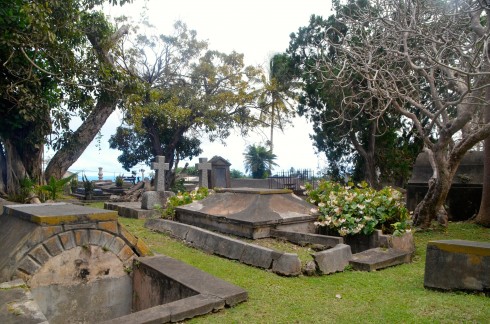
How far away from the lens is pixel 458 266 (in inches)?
167

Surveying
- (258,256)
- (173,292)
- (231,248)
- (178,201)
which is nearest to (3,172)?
(178,201)

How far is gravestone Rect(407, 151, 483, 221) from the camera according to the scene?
10805 mm

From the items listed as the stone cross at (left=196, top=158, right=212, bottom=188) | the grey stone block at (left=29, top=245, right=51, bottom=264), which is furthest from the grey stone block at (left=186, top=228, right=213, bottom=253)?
the stone cross at (left=196, top=158, right=212, bottom=188)

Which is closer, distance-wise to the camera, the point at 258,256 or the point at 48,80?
the point at 258,256

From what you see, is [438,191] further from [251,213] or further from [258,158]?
[258,158]

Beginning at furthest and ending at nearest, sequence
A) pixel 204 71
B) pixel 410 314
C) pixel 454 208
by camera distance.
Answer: pixel 204 71
pixel 454 208
pixel 410 314

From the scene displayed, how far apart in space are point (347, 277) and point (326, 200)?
296 cm

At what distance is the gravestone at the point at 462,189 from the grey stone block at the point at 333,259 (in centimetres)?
677

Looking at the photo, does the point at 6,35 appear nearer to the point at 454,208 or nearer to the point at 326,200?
the point at 326,200

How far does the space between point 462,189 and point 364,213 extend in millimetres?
5658

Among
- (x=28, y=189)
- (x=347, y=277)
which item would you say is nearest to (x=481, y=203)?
(x=347, y=277)

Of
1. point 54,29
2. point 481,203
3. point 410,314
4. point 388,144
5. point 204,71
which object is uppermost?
point 204,71

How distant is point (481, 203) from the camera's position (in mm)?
9859

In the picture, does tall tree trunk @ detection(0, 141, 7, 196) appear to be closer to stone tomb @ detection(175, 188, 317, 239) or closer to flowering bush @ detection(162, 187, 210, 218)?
flowering bush @ detection(162, 187, 210, 218)
